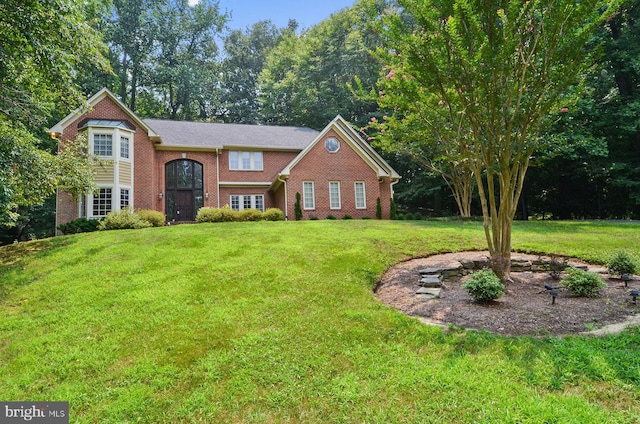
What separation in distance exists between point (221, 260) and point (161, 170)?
1416 cm

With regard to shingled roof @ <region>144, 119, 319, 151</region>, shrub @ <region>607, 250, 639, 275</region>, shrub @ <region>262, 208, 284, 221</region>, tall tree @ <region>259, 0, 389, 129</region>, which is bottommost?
shrub @ <region>607, 250, 639, 275</region>

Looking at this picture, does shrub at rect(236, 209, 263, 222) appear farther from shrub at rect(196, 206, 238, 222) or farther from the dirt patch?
the dirt patch

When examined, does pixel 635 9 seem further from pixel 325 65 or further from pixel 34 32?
pixel 34 32

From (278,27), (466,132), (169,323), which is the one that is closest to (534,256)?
(466,132)

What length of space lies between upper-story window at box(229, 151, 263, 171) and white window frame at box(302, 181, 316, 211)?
4.10 metres

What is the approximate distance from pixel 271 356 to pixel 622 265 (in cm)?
686

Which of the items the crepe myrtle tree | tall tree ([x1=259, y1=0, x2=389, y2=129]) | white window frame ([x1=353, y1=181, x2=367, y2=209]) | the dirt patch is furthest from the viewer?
tall tree ([x1=259, y1=0, x2=389, y2=129])

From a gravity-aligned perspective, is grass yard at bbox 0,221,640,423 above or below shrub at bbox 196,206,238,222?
below

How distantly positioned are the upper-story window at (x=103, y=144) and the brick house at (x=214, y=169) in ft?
0.14

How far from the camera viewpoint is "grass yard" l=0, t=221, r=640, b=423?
3211 mm

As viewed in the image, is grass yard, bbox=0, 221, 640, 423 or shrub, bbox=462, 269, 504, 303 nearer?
grass yard, bbox=0, 221, 640, 423

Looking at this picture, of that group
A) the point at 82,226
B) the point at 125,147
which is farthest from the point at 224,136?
the point at 82,226

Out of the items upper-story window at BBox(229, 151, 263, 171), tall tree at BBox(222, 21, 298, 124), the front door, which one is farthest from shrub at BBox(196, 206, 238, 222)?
tall tree at BBox(222, 21, 298, 124)

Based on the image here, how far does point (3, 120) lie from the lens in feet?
31.9
